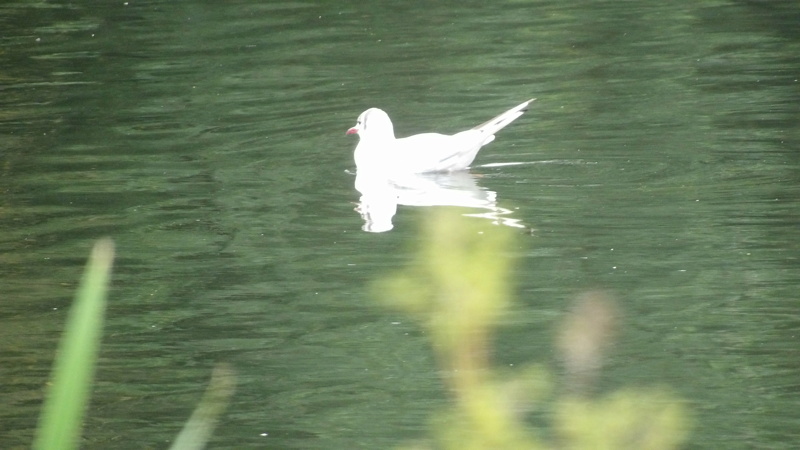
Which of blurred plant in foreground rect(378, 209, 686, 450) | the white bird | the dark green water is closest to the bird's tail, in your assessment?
the white bird

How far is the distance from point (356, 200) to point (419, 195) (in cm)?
44

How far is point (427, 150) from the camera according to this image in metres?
9.48

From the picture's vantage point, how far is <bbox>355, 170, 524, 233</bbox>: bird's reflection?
26.5 feet

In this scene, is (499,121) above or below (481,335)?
below

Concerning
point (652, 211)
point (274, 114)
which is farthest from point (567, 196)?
point (274, 114)

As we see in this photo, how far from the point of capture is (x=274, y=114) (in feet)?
37.9

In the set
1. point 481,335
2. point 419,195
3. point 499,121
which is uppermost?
point 481,335

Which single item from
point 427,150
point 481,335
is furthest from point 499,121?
point 481,335

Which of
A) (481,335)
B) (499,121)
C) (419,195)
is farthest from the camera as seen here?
(499,121)

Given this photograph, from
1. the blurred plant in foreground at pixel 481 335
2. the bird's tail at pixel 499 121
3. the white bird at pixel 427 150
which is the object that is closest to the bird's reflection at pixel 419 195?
the white bird at pixel 427 150

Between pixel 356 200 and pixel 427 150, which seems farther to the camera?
pixel 427 150

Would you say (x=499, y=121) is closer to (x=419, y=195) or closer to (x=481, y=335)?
(x=419, y=195)

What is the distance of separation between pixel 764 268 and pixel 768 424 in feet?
6.38

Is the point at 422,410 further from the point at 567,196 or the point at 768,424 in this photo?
the point at 567,196
